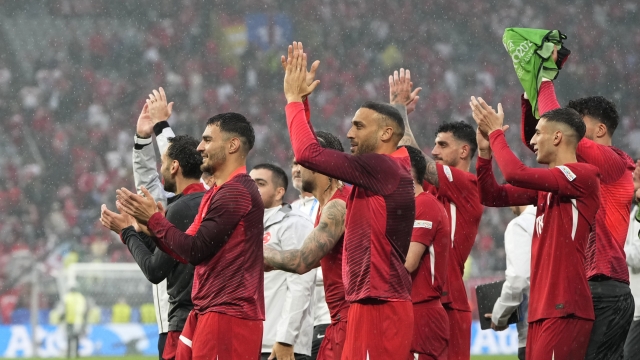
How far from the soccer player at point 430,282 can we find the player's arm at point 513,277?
1.57 meters

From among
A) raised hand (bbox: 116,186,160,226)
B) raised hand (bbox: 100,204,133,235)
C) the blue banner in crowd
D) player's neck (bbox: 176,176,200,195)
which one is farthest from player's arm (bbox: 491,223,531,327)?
the blue banner in crowd

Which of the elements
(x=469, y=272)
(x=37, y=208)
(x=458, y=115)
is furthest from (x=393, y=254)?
(x=458, y=115)

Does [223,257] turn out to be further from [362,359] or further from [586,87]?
[586,87]

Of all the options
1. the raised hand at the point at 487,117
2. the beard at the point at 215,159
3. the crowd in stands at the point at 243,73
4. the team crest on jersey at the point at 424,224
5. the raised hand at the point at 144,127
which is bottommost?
the team crest on jersey at the point at 424,224

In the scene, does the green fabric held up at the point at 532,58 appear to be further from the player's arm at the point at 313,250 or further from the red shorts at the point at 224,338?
the red shorts at the point at 224,338

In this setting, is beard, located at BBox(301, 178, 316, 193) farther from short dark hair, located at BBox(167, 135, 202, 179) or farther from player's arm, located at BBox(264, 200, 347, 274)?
short dark hair, located at BBox(167, 135, 202, 179)

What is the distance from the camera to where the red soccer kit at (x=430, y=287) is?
17.9 feet

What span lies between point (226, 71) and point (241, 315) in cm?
1701

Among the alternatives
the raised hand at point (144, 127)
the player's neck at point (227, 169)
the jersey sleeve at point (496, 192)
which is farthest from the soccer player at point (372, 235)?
the raised hand at point (144, 127)

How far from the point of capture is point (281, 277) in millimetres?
6590

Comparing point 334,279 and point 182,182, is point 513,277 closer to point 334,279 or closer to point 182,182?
point 334,279

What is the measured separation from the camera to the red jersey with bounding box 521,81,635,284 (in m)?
5.07

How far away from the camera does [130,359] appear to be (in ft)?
46.2

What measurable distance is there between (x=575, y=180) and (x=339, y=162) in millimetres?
1221
